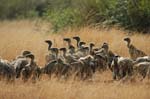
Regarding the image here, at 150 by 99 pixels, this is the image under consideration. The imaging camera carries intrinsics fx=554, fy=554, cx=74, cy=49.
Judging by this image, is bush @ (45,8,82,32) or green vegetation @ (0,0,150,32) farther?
bush @ (45,8,82,32)

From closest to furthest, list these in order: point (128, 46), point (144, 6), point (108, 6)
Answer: point (128, 46), point (144, 6), point (108, 6)

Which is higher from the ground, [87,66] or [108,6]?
[108,6]

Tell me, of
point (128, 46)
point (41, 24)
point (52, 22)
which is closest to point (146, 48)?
point (128, 46)

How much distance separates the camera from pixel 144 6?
2030 cm

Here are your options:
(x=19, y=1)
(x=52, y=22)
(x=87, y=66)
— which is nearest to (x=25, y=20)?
(x=19, y=1)

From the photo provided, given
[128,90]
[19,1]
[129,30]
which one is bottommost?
[128,90]

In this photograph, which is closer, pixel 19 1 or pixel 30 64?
pixel 30 64

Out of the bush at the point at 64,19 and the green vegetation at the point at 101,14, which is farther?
the bush at the point at 64,19

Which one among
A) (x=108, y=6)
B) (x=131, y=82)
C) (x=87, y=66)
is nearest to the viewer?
(x=131, y=82)

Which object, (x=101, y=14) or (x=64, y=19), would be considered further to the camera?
(x=64, y=19)

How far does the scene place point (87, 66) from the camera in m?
12.7

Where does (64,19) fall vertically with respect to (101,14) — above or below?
below

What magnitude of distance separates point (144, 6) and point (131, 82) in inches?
344

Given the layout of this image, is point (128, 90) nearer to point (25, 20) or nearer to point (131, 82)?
point (131, 82)
